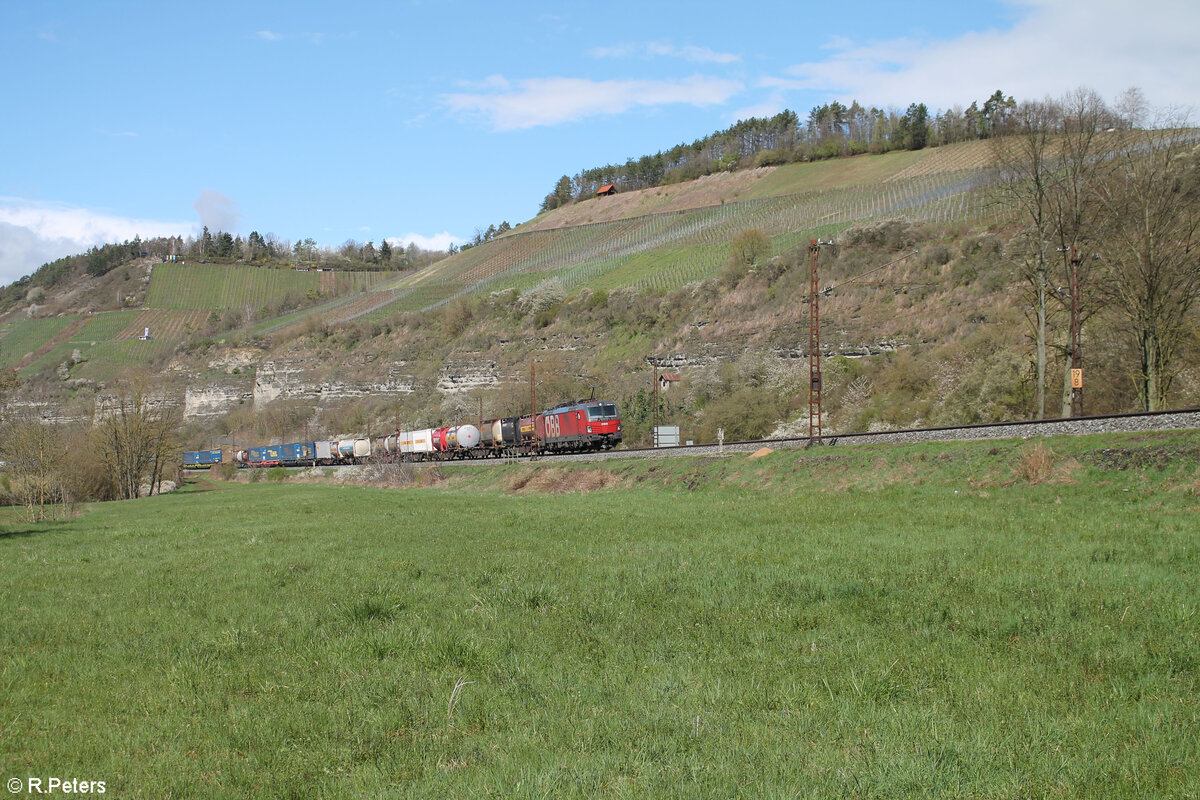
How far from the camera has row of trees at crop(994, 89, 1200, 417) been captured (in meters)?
33.2

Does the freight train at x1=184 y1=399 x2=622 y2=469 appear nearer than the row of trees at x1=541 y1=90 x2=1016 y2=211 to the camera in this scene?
Yes

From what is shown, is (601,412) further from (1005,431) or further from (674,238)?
(674,238)

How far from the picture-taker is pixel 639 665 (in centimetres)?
773

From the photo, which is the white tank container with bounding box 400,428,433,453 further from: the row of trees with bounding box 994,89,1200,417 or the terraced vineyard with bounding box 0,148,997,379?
the row of trees with bounding box 994,89,1200,417

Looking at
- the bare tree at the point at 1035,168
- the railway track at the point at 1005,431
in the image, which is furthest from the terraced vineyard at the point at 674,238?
the railway track at the point at 1005,431

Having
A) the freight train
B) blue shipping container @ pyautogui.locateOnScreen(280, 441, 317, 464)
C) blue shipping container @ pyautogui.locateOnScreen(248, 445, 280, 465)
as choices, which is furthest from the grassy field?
blue shipping container @ pyautogui.locateOnScreen(248, 445, 280, 465)

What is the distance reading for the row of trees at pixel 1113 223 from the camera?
109 feet

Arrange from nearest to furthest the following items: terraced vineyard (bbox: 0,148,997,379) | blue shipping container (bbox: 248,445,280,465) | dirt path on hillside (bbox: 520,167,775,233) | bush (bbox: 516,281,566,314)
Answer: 1. blue shipping container (bbox: 248,445,280,465)
2. terraced vineyard (bbox: 0,148,997,379)
3. bush (bbox: 516,281,566,314)
4. dirt path on hillside (bbox: 520,167,775,233)

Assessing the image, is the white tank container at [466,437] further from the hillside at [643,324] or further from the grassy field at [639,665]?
the grassy field at [639,665]

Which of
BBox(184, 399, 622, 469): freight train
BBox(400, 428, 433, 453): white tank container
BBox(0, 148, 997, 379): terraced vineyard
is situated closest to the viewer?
BBox(184, 399, 622, 469): freight train

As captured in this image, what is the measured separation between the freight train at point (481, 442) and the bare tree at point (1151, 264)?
1175 inches

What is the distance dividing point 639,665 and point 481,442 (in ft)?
202

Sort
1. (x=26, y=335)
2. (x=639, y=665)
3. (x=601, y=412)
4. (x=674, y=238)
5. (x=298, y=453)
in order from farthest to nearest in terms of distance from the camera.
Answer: (x=26, y=335), (x=674, y=238), (x=298, y=453), (x=601, y=412), (x=639, y=665)

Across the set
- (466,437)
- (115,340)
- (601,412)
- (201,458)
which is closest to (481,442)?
(466,437)
